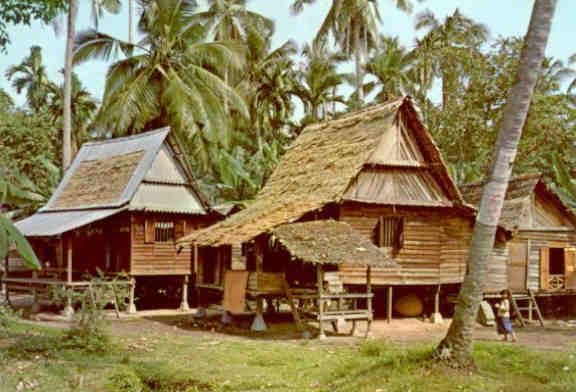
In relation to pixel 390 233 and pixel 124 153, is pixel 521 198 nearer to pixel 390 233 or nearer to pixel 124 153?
pixel 390 233

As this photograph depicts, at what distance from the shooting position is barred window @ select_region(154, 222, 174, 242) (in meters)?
23.3

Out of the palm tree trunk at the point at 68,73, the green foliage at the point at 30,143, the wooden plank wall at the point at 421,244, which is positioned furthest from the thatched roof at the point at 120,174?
the green foliage at the point at 30,143

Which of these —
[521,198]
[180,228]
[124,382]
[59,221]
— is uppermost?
[521,198]

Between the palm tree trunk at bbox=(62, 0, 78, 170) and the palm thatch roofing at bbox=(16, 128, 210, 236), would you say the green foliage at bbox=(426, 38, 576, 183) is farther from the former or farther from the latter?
the palm tree trunk at bbox=(62, 0, 78, 170)

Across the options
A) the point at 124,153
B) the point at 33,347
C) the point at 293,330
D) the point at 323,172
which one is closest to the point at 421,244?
the point at 323,172

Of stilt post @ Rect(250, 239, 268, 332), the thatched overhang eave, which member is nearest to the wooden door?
the thatched overhang eave

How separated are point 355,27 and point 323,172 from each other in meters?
17.2

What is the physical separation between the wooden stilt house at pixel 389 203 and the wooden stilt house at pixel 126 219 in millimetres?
2143

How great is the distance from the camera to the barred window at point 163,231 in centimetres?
2331

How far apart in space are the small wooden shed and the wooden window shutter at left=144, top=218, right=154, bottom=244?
11610mm

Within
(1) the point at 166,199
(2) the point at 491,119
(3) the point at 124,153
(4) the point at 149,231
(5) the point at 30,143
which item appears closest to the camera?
(4) the point at 149,231

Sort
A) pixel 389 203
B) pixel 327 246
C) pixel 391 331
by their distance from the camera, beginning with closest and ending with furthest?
pixel 327 246, pixel 391 331, pixel 389 203

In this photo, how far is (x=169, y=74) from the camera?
91.3ft

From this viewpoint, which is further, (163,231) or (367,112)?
(163,231)
